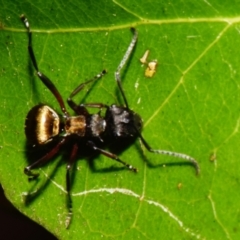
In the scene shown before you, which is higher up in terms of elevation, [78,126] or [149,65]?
[149,65]

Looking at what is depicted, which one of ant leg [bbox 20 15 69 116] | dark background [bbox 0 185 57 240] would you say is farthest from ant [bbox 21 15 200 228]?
dark background [bbox 0 185 57 240]

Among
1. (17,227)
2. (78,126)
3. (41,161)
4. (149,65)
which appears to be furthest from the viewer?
(17,227)

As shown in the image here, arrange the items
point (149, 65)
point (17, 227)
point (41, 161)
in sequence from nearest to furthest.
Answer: point (149, 65) → point (41, 161) → point (17, 227)

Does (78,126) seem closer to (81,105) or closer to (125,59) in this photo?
(81,105)

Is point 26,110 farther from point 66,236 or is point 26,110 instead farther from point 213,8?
point 213,8

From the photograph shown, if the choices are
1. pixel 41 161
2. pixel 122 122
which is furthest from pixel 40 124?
pixel 122 122

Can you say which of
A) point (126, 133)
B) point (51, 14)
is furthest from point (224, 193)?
point (51, 14)
